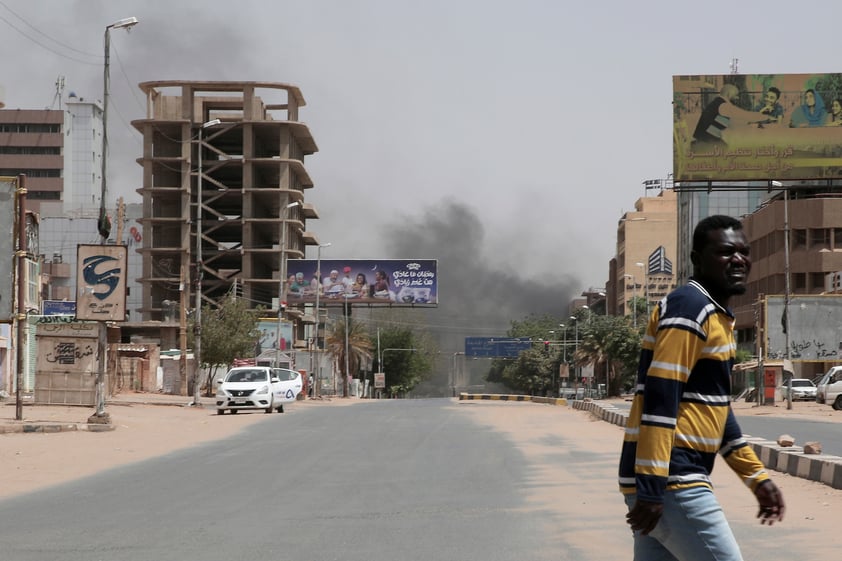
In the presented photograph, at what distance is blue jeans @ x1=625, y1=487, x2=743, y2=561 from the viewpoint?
179 inches

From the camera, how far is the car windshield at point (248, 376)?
43094 mm

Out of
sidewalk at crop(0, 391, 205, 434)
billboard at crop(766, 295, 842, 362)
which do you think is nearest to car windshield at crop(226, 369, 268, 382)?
sidewalk at crop(0, 391, 205, 434)

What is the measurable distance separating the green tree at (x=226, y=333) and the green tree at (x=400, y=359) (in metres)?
72.5

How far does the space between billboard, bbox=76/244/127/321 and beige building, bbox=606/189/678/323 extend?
11627cm

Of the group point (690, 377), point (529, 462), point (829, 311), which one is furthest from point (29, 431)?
point (829, 311)

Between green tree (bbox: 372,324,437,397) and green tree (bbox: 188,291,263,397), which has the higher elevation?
green tree (bbox: 188,291,263,397)

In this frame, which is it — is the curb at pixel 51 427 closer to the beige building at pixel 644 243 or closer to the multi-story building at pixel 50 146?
the beige building at pixel 644 243

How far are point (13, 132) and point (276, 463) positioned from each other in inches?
5800

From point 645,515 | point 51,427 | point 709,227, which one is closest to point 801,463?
point 709,227

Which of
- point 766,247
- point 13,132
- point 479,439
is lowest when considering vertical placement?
point 479,439

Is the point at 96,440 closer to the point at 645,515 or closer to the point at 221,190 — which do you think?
the point at 645,515

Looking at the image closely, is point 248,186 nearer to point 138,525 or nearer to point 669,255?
point 669,255

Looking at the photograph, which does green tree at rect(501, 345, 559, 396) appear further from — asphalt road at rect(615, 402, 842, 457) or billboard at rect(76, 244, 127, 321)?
billboard at rect(76, 244, 127, 321)

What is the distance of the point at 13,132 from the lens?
516 feet
